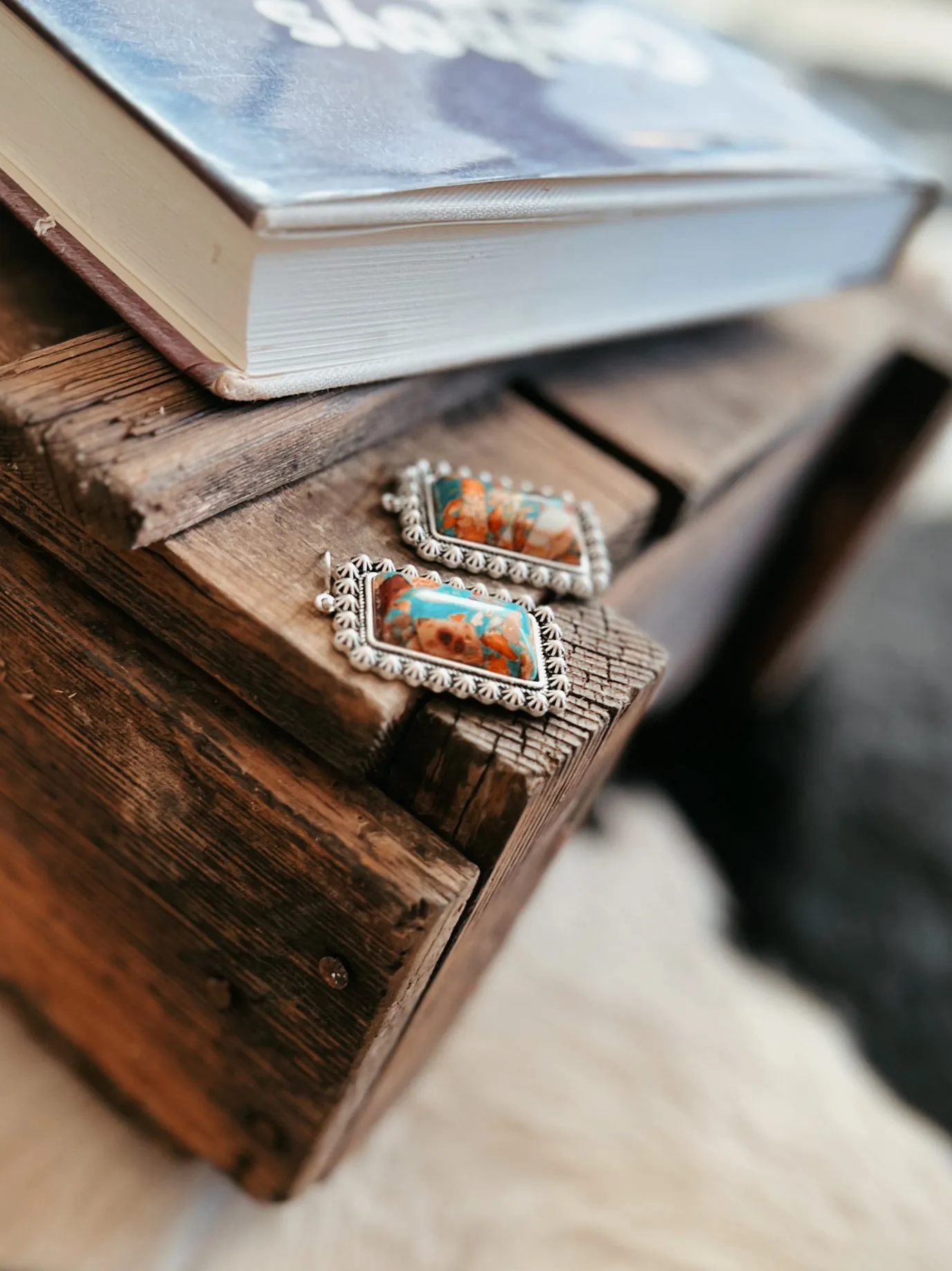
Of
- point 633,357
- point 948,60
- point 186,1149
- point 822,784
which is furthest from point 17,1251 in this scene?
point 948,60

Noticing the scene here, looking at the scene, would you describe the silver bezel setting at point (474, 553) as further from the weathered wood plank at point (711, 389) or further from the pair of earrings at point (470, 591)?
the weathered wood plank at point (711, 389)

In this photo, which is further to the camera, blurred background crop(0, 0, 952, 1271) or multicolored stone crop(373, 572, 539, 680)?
blurred background crop(0, 0, 952, 1271)

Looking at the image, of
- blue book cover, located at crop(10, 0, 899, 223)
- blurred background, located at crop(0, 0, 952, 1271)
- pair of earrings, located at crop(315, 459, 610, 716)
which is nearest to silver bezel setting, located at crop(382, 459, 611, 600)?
pair of earrings, located at crop(315, 459, 610, 716)

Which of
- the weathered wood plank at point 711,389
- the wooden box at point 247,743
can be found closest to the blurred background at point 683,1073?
the wooden box at point 247,743

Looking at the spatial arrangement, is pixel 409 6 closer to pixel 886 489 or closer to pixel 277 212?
pixel 277 212

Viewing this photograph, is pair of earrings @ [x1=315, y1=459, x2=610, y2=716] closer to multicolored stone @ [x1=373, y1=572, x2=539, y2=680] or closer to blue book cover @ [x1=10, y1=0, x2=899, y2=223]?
multicolored stone @ [x1=373, y1=572, x2=539, y2=680]

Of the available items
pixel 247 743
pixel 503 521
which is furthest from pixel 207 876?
pixel 503 521

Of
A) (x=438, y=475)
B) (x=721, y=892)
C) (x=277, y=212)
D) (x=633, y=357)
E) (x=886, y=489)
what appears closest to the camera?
(x=277, y=212)
